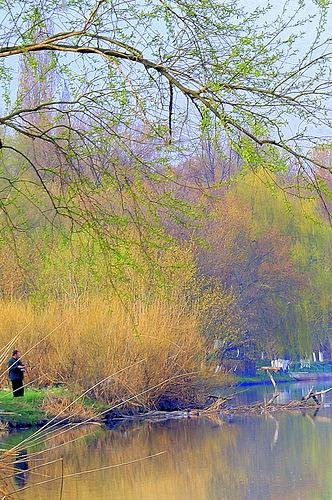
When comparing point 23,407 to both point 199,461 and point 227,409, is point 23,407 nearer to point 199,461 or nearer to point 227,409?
point 227,409

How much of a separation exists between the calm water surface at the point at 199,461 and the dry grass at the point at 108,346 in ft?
5.32

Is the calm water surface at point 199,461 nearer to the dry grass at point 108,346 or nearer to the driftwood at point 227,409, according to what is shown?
the driftwood at point 227,409

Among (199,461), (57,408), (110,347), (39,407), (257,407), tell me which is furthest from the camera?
(257,407)

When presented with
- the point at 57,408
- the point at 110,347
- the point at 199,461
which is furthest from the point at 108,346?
the point at 199,461

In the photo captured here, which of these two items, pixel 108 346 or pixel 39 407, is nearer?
pixel 39 407

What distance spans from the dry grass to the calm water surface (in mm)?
1623

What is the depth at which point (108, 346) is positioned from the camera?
28.0m

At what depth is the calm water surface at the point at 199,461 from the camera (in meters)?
16.2

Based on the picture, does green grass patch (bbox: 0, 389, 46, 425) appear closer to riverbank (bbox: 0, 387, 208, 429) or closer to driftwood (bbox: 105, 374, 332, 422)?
riverbank (bbox: 0, 387, 208, 429)

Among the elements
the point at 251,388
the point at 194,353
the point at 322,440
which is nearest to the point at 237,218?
the point at 251,388

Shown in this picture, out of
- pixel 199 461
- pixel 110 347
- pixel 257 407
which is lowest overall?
pixel 199 461

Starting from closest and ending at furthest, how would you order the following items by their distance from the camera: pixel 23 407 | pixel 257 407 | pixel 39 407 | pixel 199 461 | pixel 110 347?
1. pixel 199 461
2. pixel 23 407
3. pixel 39 407
4. pixel 110 347
5. pixel 257 407

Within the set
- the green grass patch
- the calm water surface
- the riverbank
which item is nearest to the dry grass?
the riverbank

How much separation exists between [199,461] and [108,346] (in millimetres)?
8933
